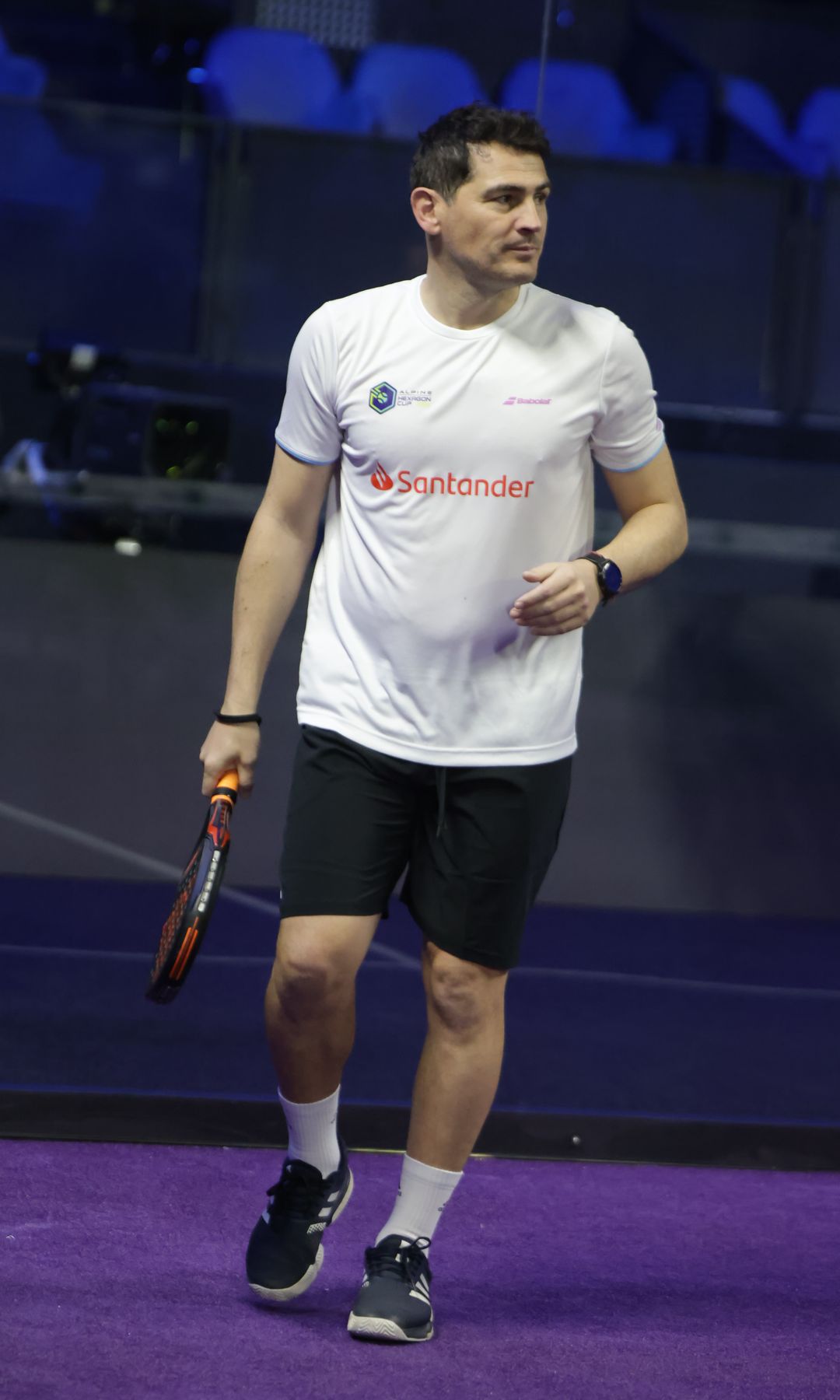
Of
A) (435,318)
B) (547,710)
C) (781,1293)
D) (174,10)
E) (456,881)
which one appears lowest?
(781,1293)

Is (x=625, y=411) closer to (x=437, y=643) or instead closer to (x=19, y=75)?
(x=437, y=643)

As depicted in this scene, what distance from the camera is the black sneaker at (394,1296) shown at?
2109 mm

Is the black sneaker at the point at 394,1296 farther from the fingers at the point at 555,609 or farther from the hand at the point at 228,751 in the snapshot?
the fingers at the point at 555,609

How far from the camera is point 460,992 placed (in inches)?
86.7

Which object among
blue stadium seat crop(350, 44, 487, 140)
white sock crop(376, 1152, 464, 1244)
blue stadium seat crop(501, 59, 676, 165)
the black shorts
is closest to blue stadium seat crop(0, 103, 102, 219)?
blue stadium seat crop(350, 44, 487, 140)

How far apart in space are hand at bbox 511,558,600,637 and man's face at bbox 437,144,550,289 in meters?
0.38

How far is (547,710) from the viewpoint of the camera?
7.30ft

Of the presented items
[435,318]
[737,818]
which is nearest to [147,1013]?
[435,318]

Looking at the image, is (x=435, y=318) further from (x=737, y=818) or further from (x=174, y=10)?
(x=737, y=818)

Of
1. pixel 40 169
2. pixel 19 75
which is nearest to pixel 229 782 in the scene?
pixel 40 169

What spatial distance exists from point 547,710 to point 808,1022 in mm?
1817

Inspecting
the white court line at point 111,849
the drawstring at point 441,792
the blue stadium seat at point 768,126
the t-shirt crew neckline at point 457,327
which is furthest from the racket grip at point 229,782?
the blue stadium seat at point 768,126

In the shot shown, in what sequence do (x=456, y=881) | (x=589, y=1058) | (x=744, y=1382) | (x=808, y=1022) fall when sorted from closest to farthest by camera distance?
(x=744, y=1382), (x=456, y=881), (x=589, y=1058), (x=808, y=1022)

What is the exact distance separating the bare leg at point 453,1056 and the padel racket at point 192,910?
1.03ft
